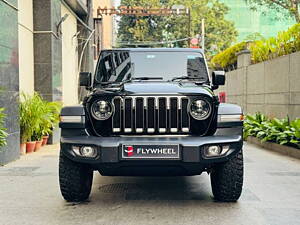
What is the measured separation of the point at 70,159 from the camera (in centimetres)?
503

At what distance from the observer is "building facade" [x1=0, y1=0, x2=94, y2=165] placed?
8523 millimetres

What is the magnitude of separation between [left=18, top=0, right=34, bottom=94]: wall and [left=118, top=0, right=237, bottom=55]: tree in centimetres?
3433

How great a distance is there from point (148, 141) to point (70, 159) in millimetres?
906

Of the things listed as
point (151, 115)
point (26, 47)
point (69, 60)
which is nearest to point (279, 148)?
point (151, 115)

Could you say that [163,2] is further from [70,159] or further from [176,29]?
[70,159]

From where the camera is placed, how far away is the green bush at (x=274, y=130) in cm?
962

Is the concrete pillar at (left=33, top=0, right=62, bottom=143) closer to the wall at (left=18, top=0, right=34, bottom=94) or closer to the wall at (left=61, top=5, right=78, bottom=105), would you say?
the wall at (left=18, top=0, right=34, bottom=94)

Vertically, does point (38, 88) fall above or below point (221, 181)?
above

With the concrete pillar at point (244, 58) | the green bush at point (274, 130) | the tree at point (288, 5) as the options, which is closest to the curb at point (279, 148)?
the green bush at point (274, 130)

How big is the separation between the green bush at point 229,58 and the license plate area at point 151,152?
1376 cm

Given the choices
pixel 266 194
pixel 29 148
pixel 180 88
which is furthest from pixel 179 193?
pixel 29 148

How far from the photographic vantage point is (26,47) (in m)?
11.8

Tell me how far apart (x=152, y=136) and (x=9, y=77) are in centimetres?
446

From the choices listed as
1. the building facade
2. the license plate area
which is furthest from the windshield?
the building facade
